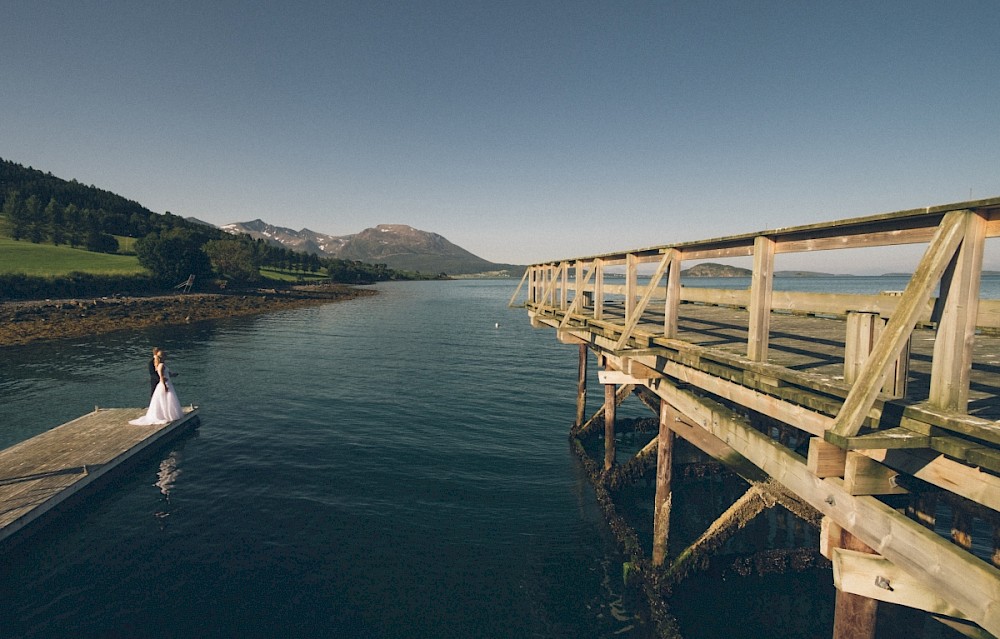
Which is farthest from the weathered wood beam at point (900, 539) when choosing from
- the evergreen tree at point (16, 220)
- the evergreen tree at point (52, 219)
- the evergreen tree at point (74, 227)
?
the evergreen tree at point (16, 220)

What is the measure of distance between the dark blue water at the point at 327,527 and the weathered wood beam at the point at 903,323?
754cm

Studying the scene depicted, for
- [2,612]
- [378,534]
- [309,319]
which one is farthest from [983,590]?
[309,319]

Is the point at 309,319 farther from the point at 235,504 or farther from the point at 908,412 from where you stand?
the point at 908,412

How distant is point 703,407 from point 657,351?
130 centimetres

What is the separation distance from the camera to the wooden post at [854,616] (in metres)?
4.61

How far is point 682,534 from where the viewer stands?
1209cm

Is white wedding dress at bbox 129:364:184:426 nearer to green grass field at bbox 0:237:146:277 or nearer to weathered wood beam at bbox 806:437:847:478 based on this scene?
weathered wood beam at bbox 806:437:847:478

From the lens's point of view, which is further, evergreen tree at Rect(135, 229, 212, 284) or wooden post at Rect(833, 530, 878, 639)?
evergreen tree at Rect(135, 229, 212, 284)

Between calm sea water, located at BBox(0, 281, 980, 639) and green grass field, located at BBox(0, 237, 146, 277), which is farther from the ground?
green grass field, located at BBox(0, 237, 146, 277)

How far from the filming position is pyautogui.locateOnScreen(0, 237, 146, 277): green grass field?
56750 mm

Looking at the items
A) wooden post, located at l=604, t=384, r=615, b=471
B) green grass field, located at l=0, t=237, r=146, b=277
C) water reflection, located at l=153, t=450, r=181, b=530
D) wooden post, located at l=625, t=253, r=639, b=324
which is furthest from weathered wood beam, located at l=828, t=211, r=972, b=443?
green grass field, located at l=0, t=237, r=146, b=277

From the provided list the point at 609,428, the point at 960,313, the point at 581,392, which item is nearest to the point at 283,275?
the point at 581,392

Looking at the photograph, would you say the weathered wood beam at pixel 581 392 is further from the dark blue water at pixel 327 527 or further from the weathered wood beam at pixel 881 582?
the weathered wood beam at pixel 881 582

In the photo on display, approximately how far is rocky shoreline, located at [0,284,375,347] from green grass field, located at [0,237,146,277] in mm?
9378
